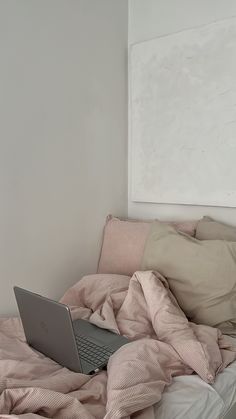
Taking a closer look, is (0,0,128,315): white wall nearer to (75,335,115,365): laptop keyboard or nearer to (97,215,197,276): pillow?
(97,215,197,276): pillow

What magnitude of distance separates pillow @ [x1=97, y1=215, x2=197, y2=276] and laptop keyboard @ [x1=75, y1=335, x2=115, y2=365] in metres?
0.50

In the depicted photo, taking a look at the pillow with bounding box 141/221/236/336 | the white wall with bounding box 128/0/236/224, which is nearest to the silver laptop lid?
the pillow with bounding box 141/221/236/336

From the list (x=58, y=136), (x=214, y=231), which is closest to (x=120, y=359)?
(x=214, y=231)

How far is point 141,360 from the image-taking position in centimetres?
105

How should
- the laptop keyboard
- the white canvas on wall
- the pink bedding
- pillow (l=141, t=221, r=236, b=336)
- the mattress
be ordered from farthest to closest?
the white canvas on wall < pillow (l=141, t=221, r=236, b=336) < the laptop keyboard < the mattress < the pink bedding

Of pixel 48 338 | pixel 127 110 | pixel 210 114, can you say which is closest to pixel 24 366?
pixel 48 338

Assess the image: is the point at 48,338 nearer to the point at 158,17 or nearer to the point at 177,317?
the point at 177,317

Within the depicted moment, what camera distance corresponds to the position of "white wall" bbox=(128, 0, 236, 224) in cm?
175

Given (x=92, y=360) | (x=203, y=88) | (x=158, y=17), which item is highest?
(x=158, y=17)

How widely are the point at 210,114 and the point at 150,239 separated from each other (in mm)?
683

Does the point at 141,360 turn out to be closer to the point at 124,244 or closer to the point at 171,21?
the point at 124,244

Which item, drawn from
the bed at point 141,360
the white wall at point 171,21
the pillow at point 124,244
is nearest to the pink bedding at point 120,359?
the bed at point 141,360

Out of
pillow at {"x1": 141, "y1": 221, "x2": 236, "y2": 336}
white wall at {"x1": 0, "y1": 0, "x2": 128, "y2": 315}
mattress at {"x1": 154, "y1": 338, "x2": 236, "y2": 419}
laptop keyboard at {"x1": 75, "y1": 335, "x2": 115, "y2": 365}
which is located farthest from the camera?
white wall at {"x1": 0, "y1": 0, "x2": 128, "y2": 315}

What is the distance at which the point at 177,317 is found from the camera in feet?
4.32
